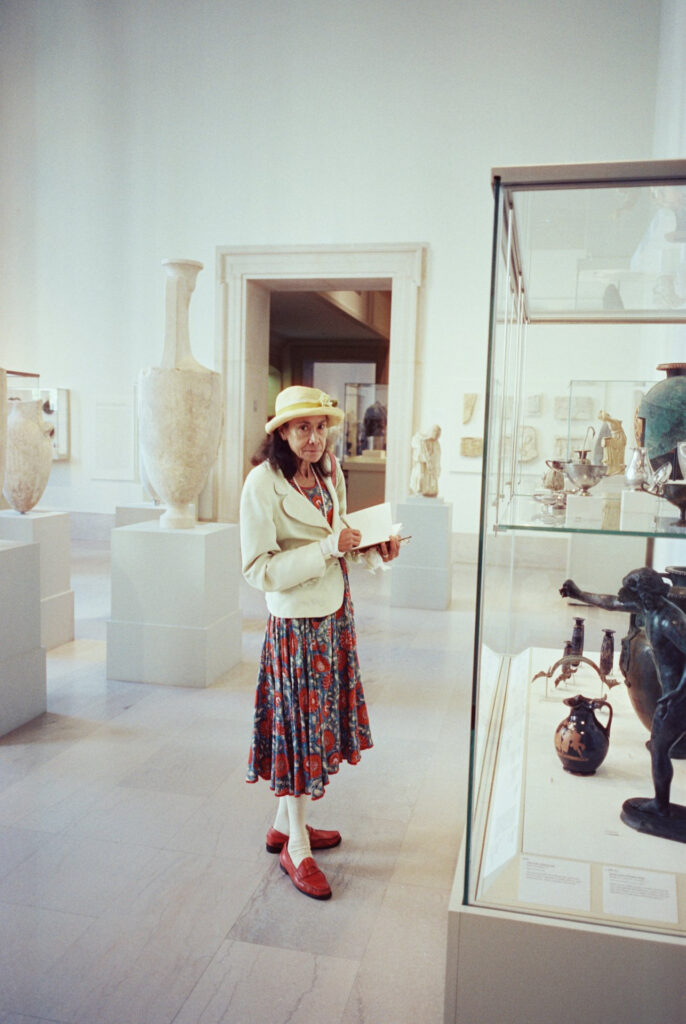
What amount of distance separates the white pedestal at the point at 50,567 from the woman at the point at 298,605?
398 cm

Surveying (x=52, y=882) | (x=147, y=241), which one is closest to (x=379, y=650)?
(x=52, y=882)

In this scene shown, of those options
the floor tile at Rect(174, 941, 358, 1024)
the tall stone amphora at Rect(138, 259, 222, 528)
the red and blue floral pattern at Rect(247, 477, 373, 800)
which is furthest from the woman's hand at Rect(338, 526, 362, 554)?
the tall stone amphora at Rect(138, 259, 222, 528)

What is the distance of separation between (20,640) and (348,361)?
1866 cm

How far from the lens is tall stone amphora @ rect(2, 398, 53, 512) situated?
708 centimetres

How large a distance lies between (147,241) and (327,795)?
35.6ft

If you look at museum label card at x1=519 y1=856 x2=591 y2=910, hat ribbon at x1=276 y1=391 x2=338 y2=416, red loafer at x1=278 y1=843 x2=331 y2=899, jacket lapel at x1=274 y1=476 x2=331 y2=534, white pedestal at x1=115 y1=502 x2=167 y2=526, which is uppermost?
hat ribbon at x1=276 y1=391 x2=338 y2=416

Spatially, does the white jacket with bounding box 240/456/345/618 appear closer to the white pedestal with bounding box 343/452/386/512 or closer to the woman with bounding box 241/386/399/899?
the woman with bounding box 241/386/399/899

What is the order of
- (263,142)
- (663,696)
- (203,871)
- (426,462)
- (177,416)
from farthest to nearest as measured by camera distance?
(263,142) → (426,462) → (177,416) → (203,871) → (663,696)

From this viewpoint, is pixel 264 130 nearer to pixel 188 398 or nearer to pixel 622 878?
pixel 188 398

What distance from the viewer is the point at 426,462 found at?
9.20m

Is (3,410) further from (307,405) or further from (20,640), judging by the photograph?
(307,405)

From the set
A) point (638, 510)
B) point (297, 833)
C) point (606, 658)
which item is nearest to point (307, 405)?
point (638, 510)

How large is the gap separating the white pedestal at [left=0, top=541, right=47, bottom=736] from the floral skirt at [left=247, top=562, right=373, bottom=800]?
218 cm

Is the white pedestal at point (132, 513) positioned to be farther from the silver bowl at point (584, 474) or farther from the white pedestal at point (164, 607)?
the silver bowl at point (584, 474)
